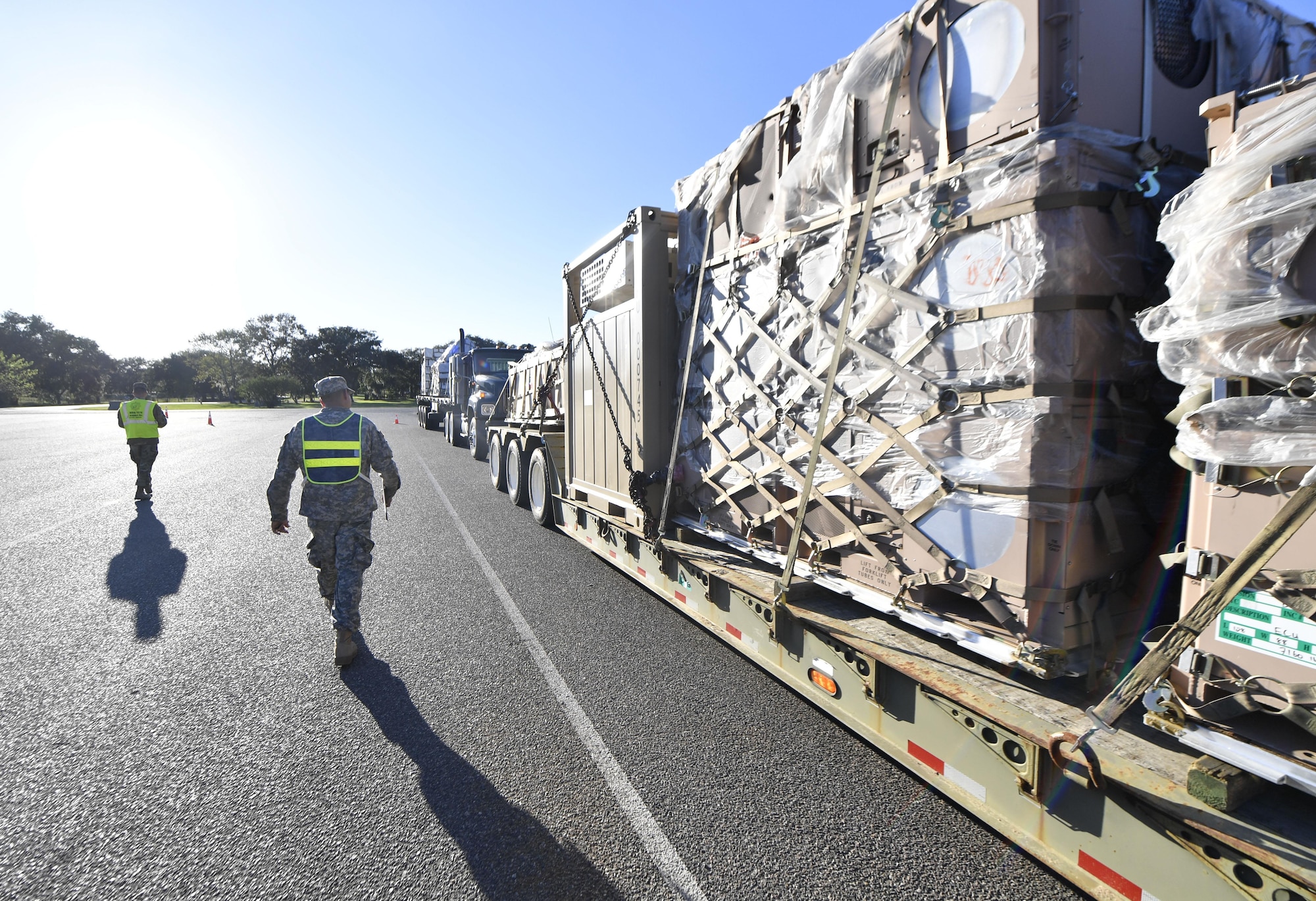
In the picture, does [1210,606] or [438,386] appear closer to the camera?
[1210,606]

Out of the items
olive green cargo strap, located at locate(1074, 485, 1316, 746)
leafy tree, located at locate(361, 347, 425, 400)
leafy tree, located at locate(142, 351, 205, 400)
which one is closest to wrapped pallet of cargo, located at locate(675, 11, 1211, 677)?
olive green cargo strap, located at locate(1074, 485, 1316, 746)

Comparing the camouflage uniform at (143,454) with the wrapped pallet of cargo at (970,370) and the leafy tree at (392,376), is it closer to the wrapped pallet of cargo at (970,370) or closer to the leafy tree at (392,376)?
the wrapped pallet of cargo at (970,370)

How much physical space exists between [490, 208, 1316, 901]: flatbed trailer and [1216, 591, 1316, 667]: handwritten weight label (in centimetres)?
37

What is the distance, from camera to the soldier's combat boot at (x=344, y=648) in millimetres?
4289

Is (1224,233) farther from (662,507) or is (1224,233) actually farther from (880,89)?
(662,507)

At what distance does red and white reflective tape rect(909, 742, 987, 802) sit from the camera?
2434mm

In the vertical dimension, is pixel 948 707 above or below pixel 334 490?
below

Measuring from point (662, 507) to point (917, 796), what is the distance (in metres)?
2.56

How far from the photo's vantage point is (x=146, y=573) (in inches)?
250

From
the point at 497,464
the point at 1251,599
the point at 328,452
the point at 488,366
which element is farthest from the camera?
the point at 488,366

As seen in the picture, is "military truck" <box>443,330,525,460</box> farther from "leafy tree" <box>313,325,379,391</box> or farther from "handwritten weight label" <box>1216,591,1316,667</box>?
"leafy tree" <box>313,325,379,391</box>

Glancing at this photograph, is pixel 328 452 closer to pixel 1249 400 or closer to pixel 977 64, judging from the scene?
pixel 977 64

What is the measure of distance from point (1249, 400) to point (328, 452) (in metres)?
4.85

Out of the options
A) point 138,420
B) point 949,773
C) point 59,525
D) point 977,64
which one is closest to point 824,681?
point 949,773
